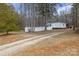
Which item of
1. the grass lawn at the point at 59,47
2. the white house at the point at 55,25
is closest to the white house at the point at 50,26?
the white house at the point at 55,25

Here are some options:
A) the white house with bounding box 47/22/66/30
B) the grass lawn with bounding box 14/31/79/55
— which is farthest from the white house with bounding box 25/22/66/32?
the grass lawn with bounding box 14/31/79/55

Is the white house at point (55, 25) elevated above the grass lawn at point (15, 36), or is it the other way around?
the white house at point (55, 25)

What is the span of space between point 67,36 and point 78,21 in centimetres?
18

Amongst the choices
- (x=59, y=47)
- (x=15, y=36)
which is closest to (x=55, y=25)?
(x=59, y=47)

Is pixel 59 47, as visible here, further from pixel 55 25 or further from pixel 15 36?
pixel 15 36

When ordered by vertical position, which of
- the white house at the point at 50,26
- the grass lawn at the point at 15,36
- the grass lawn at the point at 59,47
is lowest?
the grass lawn at the point at 59,47

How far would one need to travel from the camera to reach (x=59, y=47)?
2566 millimetres

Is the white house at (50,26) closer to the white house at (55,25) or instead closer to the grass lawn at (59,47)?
the white house at (55,25)

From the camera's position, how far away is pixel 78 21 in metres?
2.57

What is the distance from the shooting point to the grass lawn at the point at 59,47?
255cm

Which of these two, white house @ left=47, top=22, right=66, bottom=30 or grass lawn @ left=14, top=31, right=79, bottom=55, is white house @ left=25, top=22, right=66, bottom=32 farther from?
grass lawn @ left=14, top=31, right=79, bottom=55

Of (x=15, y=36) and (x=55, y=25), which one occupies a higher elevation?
(x=55, y=25)

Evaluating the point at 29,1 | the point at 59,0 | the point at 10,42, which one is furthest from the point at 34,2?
the point at 10,42

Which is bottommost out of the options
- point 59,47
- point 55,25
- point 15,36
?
point 59,47
